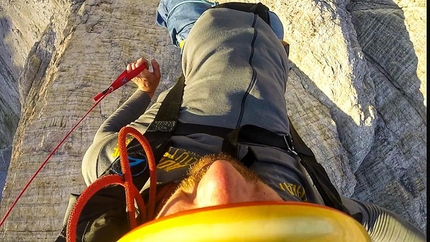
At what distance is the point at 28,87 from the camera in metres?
2.55

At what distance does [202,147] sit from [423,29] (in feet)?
4.04

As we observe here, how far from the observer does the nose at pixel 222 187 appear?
823mm

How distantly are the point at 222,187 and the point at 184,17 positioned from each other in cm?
106

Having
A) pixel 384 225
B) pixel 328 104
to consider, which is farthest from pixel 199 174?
pixel 328 104

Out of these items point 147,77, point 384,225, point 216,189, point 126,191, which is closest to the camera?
point 216,189

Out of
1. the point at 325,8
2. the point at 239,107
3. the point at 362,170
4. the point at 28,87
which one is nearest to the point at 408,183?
the point at 362,170

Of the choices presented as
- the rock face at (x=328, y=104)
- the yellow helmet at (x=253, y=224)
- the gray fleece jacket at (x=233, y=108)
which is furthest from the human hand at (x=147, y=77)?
the yellow helmet at (x=253, y=224)

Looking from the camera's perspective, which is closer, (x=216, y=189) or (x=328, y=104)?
(x=216, y=189)

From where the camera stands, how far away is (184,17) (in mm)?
1739

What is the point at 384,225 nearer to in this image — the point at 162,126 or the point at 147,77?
the point at 162,126

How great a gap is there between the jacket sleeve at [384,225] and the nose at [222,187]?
0.61 metres

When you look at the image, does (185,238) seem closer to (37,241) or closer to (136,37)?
(37,241)

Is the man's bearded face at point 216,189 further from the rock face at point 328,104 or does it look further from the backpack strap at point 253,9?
the rock face at point 328,104

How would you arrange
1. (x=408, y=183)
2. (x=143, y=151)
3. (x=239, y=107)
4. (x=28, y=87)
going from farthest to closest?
(x=28, y=87), (x=408, y=183), (x=239, y=107), (x=143, y=151)
